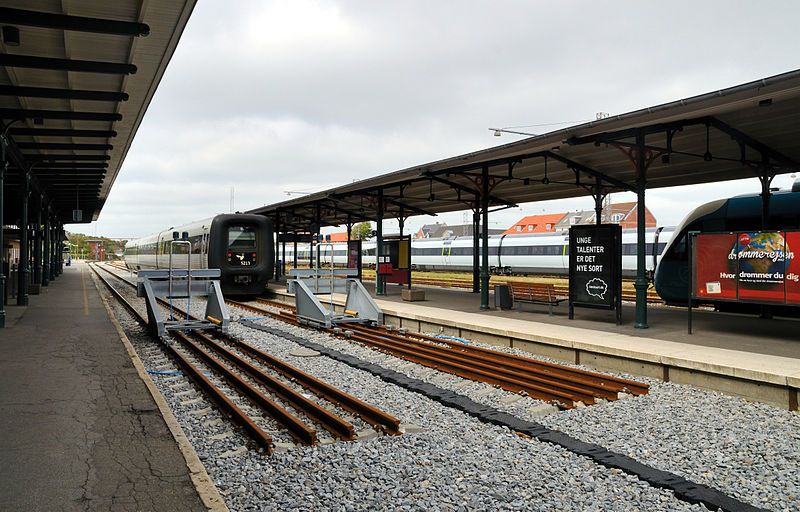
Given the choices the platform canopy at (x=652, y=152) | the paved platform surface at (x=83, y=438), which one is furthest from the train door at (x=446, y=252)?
the paved platform surface at (x=83, y=438)

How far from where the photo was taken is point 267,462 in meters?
4.99

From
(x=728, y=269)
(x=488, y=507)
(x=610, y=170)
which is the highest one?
(x=610, y=170)

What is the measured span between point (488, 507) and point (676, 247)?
12132mm

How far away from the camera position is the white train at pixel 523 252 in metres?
29.8

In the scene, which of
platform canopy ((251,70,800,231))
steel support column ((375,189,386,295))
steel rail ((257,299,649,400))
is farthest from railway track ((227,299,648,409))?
steel support column ((375,189,386,295))

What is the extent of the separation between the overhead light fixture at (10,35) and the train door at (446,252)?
3834 centimetres

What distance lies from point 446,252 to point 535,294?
31.1 m

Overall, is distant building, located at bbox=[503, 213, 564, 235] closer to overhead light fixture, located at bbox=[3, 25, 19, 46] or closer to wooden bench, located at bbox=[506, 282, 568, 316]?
wooden bench, located at bbox=[506, 282, 568, 316]

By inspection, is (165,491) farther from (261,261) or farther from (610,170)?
(261,261)

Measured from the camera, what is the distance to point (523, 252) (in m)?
38.2

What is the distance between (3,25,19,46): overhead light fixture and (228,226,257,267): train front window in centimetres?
1173

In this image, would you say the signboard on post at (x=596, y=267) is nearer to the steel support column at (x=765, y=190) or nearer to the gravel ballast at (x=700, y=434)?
the steel support column at (x=765, y=190)

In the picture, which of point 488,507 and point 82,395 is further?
point 82,395

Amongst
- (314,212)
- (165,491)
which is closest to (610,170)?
(165,491)
